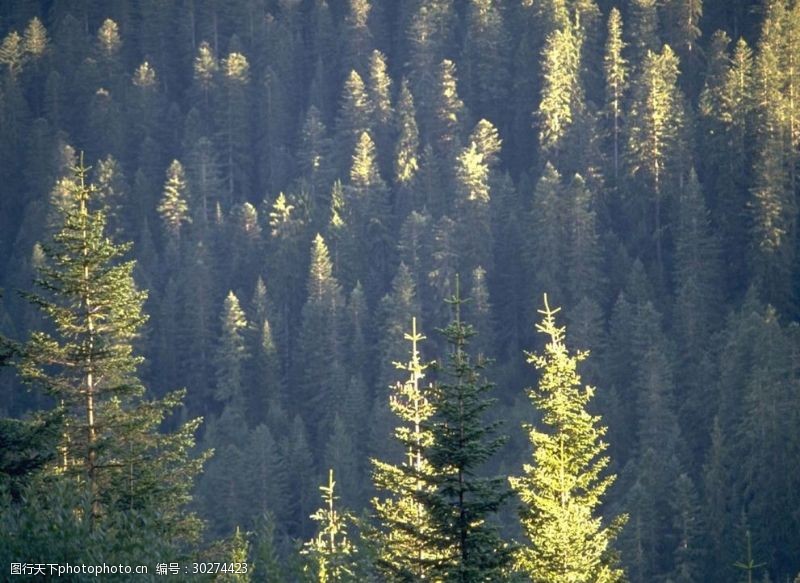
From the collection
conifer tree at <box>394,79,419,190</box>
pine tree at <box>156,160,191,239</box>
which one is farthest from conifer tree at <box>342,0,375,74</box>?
pine tree at <box>156,160,191,239</box>

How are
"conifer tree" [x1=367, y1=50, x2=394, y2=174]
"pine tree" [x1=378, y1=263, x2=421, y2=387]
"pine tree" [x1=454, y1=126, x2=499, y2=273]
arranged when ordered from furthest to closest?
→ "conifer tree" [x1=367, y1=50, x2=394, y2=174], "pine tree" [x1=454, y1=126, x2=499, y2=273], "pine tree" [x1=378, y1=263, x2=421, y2=387]

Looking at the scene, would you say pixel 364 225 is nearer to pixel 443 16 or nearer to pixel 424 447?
pixel 443 16

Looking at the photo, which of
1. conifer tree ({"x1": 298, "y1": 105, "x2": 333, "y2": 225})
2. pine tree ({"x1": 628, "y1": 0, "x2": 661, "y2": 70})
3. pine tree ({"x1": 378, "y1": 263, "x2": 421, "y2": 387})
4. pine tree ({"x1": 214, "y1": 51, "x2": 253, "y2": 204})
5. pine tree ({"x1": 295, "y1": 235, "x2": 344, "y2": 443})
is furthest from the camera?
pine tree ({"x1": 214, "y1": 51, "x2": 253, "y2": 204})

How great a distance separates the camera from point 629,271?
10256 centimetres

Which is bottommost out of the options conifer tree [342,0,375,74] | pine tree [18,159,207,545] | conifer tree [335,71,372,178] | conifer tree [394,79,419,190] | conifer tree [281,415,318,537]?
pine tree [18,159,207,545]

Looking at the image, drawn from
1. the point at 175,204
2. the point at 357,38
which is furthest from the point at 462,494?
the point at 357,38

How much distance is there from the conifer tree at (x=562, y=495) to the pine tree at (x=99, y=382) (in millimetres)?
6635

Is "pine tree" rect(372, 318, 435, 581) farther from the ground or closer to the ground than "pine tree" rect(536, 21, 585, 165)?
closer to the ground

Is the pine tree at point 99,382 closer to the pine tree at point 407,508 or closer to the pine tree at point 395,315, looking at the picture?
the pine tree at point 407,508

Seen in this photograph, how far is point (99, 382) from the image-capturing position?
90.0ft

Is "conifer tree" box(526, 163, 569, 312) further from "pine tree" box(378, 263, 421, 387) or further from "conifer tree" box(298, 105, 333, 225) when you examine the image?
"conifer tree" box(298, 105, 333, 225)

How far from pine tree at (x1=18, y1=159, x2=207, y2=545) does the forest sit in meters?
9.33

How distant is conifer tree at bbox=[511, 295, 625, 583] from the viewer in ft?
86.7

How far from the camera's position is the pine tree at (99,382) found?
26250 mm
